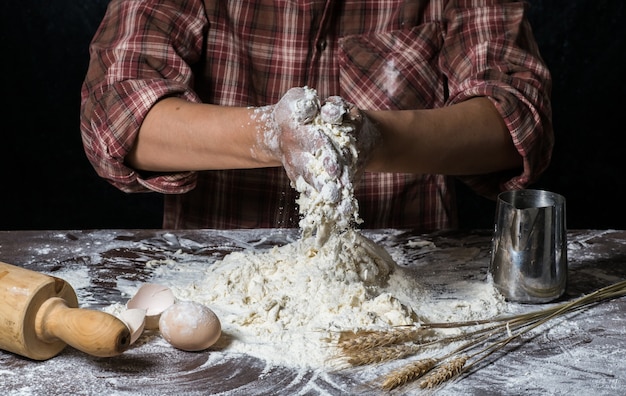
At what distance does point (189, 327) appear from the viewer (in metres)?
1.06

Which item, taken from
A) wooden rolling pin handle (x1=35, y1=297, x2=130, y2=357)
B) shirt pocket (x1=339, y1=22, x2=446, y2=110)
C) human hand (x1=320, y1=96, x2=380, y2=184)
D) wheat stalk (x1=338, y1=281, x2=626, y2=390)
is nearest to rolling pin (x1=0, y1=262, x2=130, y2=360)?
wooden rolling pin handle (x1=35, y1=297, x2=130, y2=357)

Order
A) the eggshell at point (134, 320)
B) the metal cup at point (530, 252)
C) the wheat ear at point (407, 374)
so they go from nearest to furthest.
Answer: the wheat ear at point (407, 374)
the eggshell at point (134, 320)
the metal cup at point (530, 252)

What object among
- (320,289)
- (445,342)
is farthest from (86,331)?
(445,342)

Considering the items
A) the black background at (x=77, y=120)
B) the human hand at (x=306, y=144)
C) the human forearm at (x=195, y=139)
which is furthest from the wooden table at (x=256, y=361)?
the black background at (x=77, y=120)

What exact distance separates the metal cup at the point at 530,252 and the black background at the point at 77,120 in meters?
1.37

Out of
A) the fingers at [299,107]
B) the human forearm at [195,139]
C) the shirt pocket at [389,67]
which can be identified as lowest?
the human forearm at [195,139]

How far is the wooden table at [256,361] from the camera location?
3.27ft

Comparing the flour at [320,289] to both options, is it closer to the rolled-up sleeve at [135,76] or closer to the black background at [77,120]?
the rolled-up sleeve at [135,76]

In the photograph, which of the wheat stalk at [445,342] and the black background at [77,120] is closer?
the wheat stalk at [445,342]

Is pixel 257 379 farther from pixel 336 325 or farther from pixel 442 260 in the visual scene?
pixel 442 260

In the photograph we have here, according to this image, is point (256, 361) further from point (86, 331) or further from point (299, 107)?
point (299, 107)

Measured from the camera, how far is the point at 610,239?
156 cm

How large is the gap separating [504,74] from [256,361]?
805mm

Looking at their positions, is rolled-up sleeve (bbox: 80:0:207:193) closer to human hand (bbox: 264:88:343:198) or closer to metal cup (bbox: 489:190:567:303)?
human hand (bbox: 264:88:343:198)
